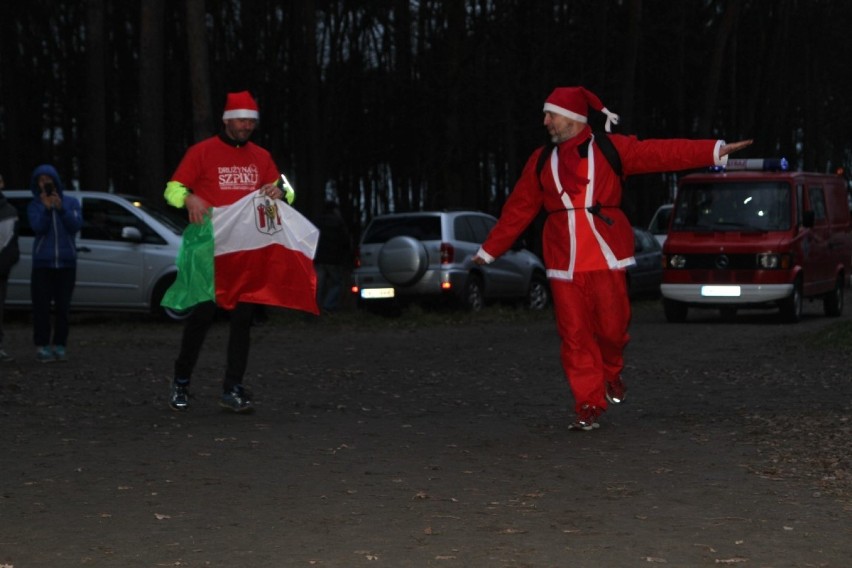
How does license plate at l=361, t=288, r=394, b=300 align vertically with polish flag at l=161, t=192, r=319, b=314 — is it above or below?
below

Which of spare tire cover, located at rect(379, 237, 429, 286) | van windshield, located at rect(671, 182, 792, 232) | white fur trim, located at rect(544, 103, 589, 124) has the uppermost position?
white fur trim, located at rect(544, 103, 589, 124)

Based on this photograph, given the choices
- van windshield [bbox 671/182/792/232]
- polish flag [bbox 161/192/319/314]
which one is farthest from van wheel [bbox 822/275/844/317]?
polish flag [bbox 161/192/319/314]

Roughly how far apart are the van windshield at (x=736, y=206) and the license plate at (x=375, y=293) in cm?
439

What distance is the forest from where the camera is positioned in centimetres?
3484

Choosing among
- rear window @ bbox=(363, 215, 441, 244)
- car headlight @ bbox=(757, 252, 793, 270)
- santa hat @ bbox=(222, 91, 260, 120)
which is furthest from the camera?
rear window @ bbox=(363, 215, 441, 244)

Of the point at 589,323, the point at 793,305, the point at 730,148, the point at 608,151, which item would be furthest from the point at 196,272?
the point at 793,305

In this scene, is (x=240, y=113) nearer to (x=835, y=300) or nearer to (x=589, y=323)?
(x=589, y=323)

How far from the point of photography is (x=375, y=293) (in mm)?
25812

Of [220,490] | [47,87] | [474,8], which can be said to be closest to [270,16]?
[47,87]

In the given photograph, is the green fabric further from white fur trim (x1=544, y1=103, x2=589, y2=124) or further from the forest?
the forest

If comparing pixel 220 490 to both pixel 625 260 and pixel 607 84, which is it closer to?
pixel 625 260

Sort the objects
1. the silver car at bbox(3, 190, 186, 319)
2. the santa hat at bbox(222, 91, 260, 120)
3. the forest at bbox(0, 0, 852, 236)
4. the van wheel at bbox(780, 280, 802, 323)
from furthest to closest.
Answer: the forest at bbox(0, 0, 852, 236)
the silver car at bbox(3, 190, 186, 319)
the van wheel at bbox(780, 280, 802, 323)
the santa hat at bbox(222, 91, 260, 120)

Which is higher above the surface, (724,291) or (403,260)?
(403,260)

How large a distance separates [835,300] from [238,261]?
1562cm
